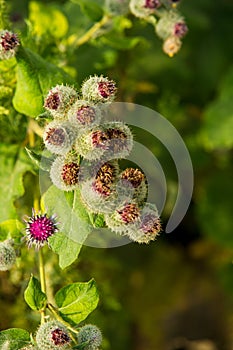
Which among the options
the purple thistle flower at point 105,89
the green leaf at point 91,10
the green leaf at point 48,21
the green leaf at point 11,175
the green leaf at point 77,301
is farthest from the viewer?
the green leaf at point 48,21

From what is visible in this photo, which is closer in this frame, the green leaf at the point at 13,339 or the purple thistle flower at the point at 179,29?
the green leaf at the point at 13,339

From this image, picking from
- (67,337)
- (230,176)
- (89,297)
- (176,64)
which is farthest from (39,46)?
(230,176)

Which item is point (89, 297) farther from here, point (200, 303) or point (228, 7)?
point (228, 7)

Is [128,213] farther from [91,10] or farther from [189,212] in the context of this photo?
[189,212]

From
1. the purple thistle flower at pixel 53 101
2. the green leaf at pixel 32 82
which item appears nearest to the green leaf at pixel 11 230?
the green leaf at pixel 32 82

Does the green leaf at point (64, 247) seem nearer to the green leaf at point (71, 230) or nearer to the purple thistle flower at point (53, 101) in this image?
the green leaf at point (71, 230)

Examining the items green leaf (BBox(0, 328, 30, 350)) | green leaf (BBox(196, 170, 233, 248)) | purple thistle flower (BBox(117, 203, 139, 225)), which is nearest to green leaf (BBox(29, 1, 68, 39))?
purple thistle flower (BBox(117, 203, 139, 225))
